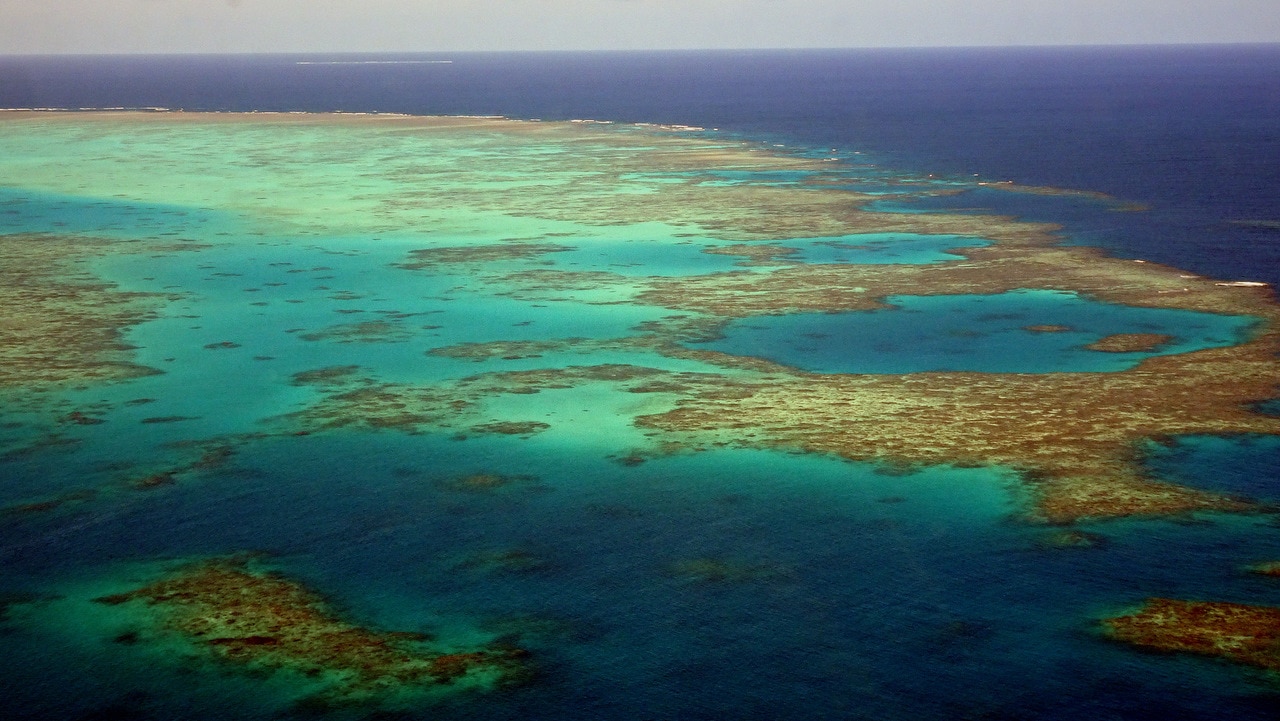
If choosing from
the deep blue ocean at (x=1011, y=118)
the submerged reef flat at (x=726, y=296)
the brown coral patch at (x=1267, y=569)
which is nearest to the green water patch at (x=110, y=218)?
the submerged reef flat at (x=726, y=296)

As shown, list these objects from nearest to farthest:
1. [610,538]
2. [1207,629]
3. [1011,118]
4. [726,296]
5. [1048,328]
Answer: [1207,629], [610,538], [1048,328], [726,296], [1011,118]

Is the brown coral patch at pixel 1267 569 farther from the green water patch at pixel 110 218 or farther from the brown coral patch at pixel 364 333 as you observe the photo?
the green water patch at pixel 110 218

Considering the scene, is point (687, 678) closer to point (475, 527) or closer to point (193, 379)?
point (475, 527)

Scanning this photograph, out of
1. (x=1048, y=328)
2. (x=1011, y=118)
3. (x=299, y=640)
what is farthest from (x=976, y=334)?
(x=1011, y=118)

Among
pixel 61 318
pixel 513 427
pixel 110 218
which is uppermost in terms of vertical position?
pixel 110 218

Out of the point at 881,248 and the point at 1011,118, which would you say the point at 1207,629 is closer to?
the point at 881,248

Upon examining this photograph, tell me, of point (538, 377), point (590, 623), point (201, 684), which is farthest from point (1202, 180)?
point (201, 684)

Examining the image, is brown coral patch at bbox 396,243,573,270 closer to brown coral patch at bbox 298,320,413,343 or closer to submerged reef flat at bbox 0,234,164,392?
brown coral patch at bbox 298,320,413,343
